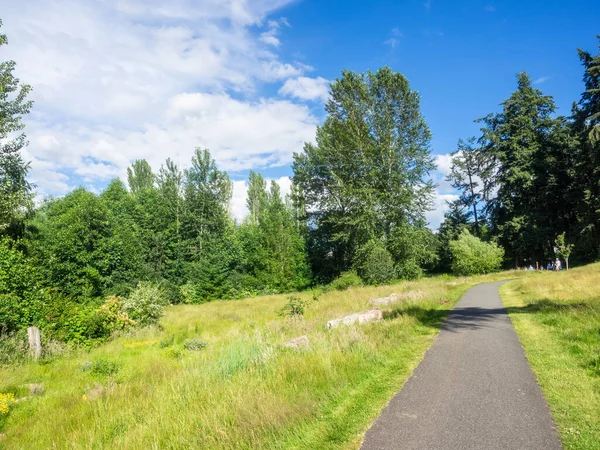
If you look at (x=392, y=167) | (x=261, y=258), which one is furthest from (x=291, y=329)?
(x=261, y=258)

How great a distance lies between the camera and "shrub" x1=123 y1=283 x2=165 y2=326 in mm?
17106

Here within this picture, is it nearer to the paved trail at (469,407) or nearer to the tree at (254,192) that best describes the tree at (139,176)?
the tree at (254,192)

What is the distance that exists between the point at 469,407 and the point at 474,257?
3862 centimetres

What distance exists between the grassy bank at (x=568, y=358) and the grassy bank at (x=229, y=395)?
6.93 ft

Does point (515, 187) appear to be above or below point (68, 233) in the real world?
above

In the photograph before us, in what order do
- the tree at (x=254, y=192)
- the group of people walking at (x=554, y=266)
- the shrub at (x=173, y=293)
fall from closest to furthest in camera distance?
the shrub at (x=173, y=293)
the group of people walking at (x=554, y=266)
the tree at (x=254, y=192)

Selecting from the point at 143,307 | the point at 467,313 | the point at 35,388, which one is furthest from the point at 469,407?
the point at 143,307

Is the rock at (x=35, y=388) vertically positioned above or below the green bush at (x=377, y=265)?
below

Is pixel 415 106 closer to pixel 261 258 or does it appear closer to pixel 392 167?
pixel 392 167

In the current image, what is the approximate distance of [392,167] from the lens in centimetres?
3080

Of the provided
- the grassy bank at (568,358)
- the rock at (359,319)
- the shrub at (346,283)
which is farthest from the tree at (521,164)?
the rock at (359,319)

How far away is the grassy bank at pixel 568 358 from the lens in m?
3.98

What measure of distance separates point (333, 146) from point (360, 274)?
12.5m

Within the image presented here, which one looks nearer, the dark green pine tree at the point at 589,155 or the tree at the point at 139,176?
the dark green pine tree at the point at 589,155
